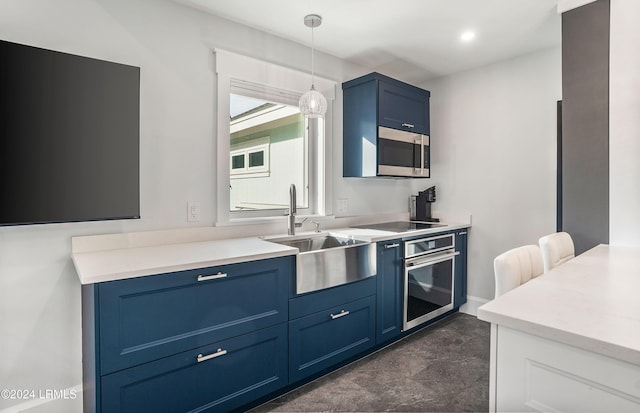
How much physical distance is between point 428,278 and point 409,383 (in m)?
0.97

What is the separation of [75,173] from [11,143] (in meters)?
0.26

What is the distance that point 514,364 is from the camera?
869 mm

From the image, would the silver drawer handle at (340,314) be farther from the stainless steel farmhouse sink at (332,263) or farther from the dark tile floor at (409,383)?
the dark tile floor at (409,383)

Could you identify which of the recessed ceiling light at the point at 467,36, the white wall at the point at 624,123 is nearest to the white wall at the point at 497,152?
the recessed ceiling light at the point at 467,36

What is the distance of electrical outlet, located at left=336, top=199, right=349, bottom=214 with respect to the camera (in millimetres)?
3084

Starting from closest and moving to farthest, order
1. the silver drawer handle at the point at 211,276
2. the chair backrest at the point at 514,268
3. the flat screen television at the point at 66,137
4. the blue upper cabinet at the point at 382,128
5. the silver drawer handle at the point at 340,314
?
the chair backrest at the point at 514,268 < the flat screen television at the point at 66,137 < the silver drawer handle at the point at 211,276 < the silver drawer handle at the point at 340,314 < the blue upper cabinet at the point at 382,128

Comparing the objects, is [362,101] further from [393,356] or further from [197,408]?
[197,408]

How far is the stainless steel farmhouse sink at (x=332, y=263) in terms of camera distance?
200cm

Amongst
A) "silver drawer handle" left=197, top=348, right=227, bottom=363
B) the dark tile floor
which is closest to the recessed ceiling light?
the dark tile floor

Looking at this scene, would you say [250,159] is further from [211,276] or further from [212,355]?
[212,355]

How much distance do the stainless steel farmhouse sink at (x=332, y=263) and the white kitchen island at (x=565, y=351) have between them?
116 cm

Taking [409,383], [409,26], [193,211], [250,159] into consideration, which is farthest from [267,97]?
[409,383]

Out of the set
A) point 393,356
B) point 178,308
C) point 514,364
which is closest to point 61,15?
point 178,308

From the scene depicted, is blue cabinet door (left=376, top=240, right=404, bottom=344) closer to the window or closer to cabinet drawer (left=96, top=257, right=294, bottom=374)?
cabinet drawer (left=96, top=257, right=294, bottom=374)
